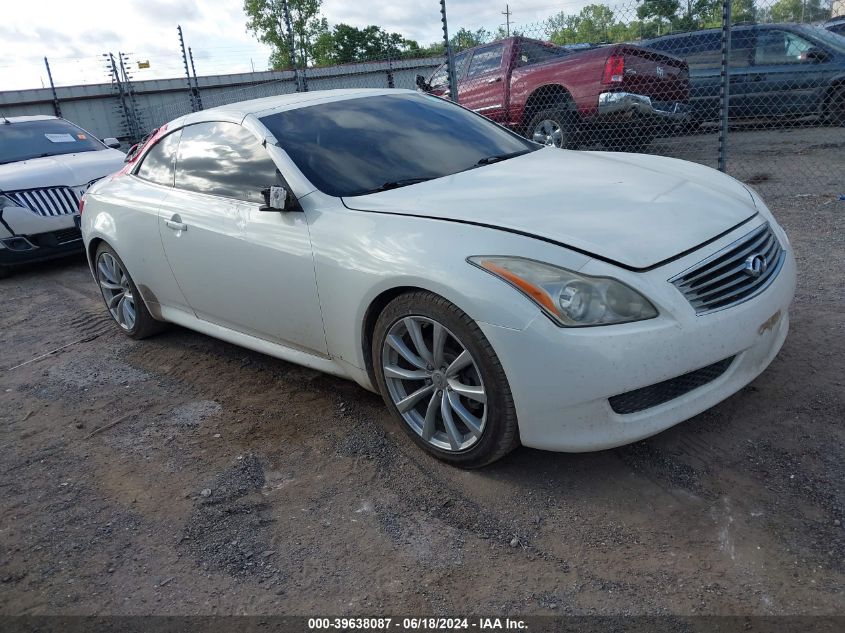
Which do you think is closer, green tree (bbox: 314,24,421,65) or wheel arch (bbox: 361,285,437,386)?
wheel arch (bbox: 361,285,437,386)

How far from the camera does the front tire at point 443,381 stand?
2648mm

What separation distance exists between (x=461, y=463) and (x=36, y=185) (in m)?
6.23

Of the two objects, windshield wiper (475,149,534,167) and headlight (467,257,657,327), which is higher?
windshield wiper (475,149,534,167)

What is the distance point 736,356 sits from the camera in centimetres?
272

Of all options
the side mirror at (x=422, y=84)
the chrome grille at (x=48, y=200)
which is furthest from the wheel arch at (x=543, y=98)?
the chrome grille at (x=48, y=200)

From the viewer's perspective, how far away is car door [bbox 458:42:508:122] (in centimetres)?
981

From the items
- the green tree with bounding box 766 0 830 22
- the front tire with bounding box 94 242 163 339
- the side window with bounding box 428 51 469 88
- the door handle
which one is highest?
the green tree with bounding box 766 0 830 22

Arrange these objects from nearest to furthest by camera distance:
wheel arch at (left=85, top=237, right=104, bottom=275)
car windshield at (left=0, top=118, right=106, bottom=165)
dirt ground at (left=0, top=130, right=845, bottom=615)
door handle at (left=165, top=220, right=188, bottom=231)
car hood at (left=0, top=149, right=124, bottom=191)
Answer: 1. dirt ground at (left=0, top=130, right=845, bottom=615)
2. door handle at (left=165, top=220, right=188, bottom=231)
3. wheel arch at (left=85, top=237, right=104, bottom=275)
4. car hood at (left=0, top=149, right=124, bottom=191)
5. car windshield at (left=0, top=118, right=106, bottom=165)

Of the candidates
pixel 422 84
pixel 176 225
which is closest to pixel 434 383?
pixel 176 225

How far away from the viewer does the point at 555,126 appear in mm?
9172

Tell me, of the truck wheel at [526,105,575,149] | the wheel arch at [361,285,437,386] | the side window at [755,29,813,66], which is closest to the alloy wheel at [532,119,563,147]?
the truck wheel at [526,105,575,149]

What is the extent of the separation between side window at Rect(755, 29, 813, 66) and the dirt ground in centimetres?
777

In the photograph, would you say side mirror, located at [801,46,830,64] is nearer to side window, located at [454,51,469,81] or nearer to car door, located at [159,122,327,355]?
side window, located at [454,51,469,81]

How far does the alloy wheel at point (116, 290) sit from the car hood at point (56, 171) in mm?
2797
